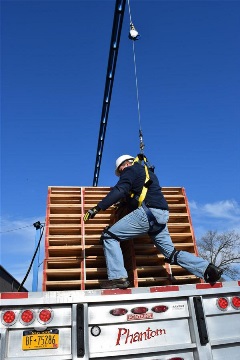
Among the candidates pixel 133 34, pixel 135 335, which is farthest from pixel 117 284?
pixel 133 34

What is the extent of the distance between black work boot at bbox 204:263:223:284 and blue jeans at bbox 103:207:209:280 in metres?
Result: 0.08

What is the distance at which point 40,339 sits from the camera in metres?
2.60

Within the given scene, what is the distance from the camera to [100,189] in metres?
5.12

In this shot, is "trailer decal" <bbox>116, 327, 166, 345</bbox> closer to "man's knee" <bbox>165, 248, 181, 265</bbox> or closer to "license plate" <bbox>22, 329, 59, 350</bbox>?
"license plate" <bbox>22, 329, 59, 350</bbox>

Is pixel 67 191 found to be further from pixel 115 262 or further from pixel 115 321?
pixel 115 321

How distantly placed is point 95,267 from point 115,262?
1.09 meters

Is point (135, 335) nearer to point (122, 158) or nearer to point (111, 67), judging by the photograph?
point (122, 158)

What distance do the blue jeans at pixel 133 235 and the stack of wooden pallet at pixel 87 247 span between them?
1.48ft

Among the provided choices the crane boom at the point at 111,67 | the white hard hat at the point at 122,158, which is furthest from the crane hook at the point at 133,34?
the white hard hat at the point at 122,158

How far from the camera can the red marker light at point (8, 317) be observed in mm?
2600

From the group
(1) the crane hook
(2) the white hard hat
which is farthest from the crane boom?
(2) the white hard hat

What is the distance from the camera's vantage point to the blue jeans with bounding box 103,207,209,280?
3.64 metres

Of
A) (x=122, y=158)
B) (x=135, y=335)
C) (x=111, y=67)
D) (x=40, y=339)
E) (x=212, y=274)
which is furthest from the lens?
(x=111, y=67)

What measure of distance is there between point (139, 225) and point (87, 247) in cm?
90
